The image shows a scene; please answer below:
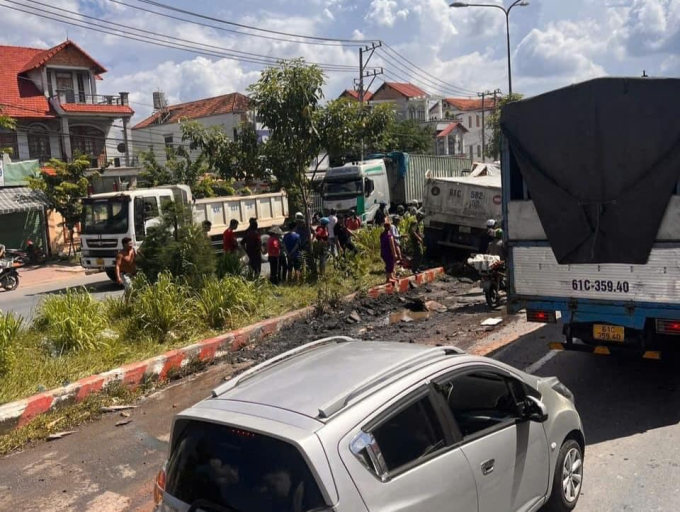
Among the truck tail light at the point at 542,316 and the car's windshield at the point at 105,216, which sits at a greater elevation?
the car's windshield at the point at 105,216

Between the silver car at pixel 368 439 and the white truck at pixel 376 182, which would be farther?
the white truck at pixel 376 182

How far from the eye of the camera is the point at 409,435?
3178mm

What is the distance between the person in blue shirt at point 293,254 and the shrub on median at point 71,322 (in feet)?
15.4

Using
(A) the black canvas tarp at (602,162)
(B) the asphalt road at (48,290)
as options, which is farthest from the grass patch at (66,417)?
(B) the asphalt road at (48,290)

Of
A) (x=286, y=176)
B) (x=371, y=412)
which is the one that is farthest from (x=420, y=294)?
(x=371, y=412)

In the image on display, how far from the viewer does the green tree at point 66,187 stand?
23.3 meters

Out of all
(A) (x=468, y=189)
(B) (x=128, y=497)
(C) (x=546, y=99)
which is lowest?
(B) (x=128, y=497)

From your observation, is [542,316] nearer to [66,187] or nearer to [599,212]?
[599,212]

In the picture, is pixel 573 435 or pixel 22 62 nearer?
pixel 573 435

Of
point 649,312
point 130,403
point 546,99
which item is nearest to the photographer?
point 649,312

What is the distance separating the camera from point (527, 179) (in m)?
6.89

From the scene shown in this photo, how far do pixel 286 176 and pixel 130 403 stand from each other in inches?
263

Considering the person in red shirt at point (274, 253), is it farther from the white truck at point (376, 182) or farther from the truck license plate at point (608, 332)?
the white truck at point (376, 182)

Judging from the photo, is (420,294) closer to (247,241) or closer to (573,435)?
(247,241)
